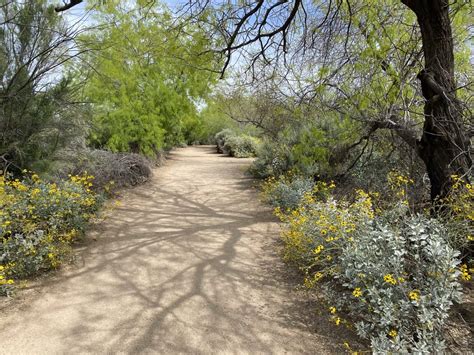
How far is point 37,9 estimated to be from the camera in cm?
485

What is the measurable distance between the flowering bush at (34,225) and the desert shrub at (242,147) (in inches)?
603

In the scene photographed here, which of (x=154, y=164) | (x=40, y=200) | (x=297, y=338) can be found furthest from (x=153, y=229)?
(x=154, y=164)

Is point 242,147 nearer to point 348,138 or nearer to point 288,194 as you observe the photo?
point 288,194

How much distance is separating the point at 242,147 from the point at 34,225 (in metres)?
17.0

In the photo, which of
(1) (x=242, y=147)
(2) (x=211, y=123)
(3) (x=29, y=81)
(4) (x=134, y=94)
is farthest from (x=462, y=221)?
(2) (x=211, y=123)

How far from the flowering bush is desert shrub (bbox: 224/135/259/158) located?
50.2 feet

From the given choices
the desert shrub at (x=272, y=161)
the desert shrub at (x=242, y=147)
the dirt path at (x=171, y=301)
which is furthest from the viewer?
the desert shrub at (x=242, y=147)

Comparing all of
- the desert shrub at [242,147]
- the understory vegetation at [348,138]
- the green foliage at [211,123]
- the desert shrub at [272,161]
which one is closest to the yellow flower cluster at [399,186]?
the understory vegetation at [348,138]

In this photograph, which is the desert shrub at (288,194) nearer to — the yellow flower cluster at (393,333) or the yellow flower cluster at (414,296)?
the yellow flower cluster at (414,296)

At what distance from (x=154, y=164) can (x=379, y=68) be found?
1062 centimetres

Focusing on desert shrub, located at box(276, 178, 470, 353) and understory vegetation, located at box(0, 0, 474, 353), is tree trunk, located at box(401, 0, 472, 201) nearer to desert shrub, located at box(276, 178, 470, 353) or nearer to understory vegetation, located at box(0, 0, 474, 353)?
understory vegetation, located at box(0, 0, 474, 353)

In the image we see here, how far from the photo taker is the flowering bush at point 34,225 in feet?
12.1

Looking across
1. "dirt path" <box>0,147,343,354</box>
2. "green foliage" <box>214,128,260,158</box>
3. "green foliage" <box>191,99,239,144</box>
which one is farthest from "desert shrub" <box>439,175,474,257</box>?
"green foliage" <box>214,128,260,158</box>

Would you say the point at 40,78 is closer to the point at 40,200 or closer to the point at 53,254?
the point at 40,200
